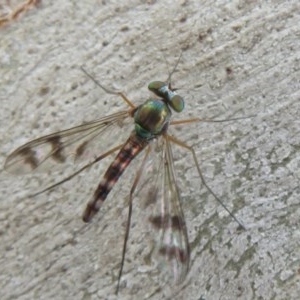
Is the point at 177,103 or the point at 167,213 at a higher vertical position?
the point at 177,103

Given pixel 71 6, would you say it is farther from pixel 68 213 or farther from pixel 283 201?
pixel 283 201

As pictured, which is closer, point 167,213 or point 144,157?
point 167,213

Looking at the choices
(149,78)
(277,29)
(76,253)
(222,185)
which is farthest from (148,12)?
(76,253)

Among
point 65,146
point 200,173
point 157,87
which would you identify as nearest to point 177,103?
point 157,87

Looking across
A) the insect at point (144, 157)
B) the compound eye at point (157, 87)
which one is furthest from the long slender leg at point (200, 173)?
the compound eye at point (157, 87)

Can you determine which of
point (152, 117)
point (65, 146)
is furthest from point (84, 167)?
point (152, 117)

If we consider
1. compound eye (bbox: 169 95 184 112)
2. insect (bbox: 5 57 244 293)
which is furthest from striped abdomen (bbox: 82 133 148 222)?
compound eye (bbox: 169 95 184 112)

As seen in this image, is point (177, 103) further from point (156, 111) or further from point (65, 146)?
point (65, 146)

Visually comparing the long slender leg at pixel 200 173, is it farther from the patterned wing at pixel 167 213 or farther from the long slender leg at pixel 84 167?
the long slender leg at pixel 84 167
